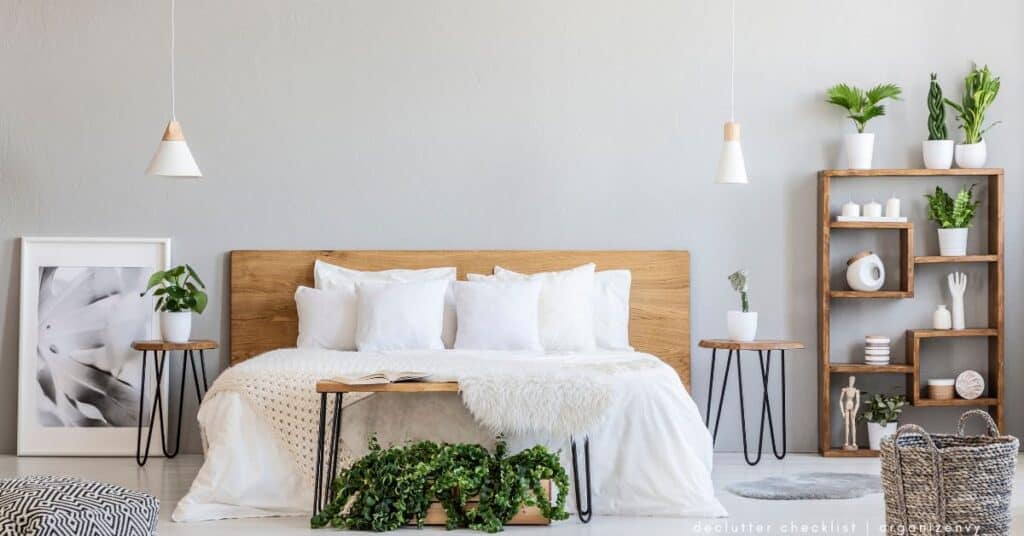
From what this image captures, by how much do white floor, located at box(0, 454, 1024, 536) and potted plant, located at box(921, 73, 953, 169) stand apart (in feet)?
4.84

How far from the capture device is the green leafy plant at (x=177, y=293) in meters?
5.43

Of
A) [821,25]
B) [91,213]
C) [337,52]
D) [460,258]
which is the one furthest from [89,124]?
[821,25]

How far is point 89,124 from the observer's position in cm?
575

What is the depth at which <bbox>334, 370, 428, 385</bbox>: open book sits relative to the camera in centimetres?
399

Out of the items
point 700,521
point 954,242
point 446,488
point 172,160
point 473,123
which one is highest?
point 473,123

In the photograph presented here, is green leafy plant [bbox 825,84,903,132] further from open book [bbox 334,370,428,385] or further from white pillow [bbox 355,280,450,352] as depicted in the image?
open book [bbox 334,370,428,385]

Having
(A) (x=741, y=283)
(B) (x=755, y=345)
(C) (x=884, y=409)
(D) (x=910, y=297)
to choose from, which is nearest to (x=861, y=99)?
(D) (x=910, y=297)

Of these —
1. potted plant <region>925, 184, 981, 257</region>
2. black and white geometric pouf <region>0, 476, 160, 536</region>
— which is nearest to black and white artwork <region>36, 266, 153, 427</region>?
black and white geometric pouf <region>0, 476, 160, 536</region>

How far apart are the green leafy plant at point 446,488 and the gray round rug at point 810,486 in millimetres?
1038

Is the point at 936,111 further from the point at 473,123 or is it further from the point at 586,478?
the point at 586,478

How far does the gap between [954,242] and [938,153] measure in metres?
0.44

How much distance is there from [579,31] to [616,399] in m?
2.35

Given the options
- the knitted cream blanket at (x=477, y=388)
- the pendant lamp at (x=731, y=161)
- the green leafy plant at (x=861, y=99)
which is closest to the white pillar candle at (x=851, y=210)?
the green leafy plant at (x=861, y=99)

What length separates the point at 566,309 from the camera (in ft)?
17.8
